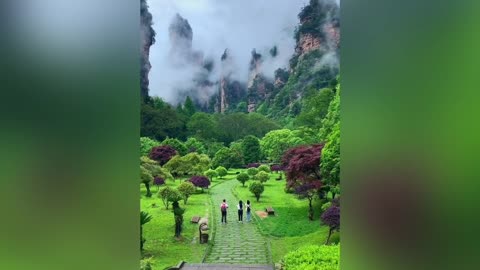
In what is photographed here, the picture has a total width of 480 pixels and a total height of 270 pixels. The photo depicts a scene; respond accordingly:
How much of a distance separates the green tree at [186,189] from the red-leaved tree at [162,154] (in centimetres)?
141

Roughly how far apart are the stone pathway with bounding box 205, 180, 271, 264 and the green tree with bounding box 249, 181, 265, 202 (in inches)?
17.5

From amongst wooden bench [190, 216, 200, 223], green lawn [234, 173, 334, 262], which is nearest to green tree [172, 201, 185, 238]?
wooden bench [190, 216, 200, 223]

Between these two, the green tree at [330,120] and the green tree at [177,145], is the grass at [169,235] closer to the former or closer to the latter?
the green tree at [177,145]

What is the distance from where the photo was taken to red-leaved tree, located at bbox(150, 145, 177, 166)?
9273 millimetres

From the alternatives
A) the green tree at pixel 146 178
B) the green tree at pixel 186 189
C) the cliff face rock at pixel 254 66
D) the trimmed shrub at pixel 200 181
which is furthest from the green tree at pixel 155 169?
the cliff face rock at pixel 254 66

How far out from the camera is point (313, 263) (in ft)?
17.2

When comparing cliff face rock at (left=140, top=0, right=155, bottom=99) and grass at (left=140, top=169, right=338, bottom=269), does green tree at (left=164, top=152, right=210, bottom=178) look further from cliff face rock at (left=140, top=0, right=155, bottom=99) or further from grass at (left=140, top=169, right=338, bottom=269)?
cliff face rock at (left=140, top=0, right=155, bottom=99)

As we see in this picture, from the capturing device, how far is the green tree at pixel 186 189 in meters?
8.03

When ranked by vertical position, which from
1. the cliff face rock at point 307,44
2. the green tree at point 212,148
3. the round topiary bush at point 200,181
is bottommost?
the round topiary bush at point 200,181

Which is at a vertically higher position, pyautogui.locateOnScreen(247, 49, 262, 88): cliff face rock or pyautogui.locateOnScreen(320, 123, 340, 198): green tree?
pyautogui.locateOnScreen(247, 49, 262, 88): cliff face rock
